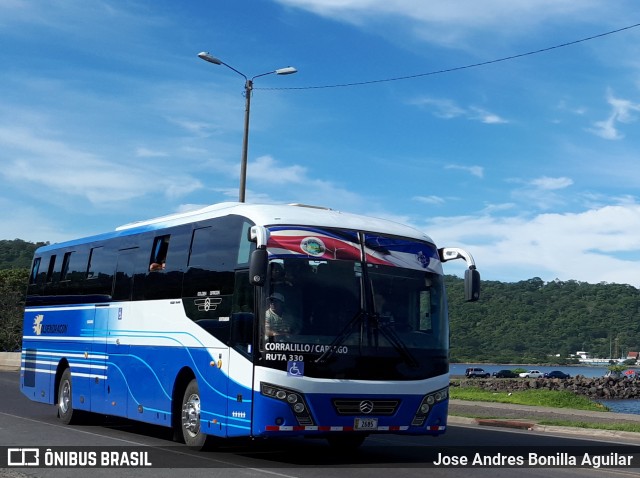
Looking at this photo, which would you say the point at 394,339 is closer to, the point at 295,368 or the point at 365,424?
the point at 365,424

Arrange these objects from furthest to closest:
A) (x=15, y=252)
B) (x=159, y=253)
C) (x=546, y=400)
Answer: (x=15, y=252) → (x=546, y=400) → (x=159, y=253)

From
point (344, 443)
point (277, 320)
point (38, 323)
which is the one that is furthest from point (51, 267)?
point (277, 320)

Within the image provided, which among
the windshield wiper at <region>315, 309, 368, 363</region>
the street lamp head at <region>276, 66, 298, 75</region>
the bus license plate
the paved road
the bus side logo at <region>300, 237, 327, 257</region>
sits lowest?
the paved road

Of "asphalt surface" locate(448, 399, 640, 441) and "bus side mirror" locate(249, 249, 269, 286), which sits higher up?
"bus side mirror" locate(249, 249, 269, 286)

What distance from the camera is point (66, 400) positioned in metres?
20.0

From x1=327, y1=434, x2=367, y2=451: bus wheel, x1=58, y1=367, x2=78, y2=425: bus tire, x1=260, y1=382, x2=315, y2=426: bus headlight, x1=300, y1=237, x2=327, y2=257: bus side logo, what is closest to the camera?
x1=260, y1=382, x2=315, y2=426: bus headlight

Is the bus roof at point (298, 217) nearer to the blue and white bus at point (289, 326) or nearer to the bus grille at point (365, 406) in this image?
the blue and white bus at point (289, 326)

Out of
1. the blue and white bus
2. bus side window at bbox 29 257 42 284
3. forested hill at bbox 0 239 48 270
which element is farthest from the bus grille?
forested hill at bbox 0 239 48 270

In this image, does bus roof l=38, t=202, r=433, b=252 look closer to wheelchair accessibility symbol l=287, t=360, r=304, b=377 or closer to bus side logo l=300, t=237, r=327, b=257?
bus side logo l=300, t=237, r=327, b=257

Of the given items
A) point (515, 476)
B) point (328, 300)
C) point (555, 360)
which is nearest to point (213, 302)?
point (328, 300)

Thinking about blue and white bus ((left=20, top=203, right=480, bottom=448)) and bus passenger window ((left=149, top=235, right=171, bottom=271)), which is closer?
blue and white bus ((left=20, top=203, right=480, bottom=448))

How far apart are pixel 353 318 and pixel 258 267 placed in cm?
Answer: 159

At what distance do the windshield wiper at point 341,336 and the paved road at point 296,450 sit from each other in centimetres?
148

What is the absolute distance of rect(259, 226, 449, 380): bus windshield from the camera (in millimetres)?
12898
